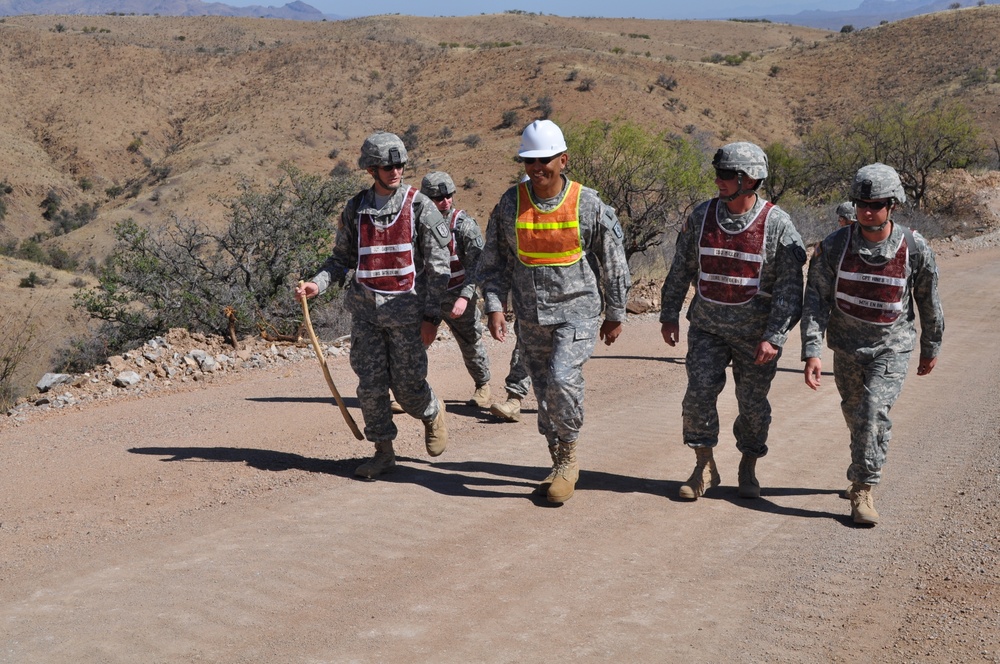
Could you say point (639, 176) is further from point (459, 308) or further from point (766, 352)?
point (766, 352)

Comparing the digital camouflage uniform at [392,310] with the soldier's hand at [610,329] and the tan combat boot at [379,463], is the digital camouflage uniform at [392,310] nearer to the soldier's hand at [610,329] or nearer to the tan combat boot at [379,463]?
the tan combat boot at [379,463]

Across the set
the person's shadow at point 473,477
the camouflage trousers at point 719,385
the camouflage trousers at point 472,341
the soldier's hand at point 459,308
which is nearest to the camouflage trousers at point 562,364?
the soldier's hand at point 459,308

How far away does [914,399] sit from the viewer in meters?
8.87

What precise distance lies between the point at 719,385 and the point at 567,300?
1.00 metres

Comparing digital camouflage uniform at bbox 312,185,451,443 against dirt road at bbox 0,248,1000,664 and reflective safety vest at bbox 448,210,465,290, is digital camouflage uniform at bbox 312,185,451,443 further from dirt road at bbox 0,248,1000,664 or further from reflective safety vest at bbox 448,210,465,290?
reflective safety vest at bbox 448,210,465,290

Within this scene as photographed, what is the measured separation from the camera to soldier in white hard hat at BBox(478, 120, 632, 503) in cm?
556

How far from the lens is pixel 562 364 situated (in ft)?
18.3

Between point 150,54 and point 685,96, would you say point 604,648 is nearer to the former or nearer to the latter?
point 685,96

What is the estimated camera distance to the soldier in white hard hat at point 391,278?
6.00 m

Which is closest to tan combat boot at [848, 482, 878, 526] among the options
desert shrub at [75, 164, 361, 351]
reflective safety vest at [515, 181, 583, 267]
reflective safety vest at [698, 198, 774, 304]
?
reflective safety vest at [698, 198, 774, 304]

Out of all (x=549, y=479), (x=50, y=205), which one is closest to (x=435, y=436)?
(x=549, y=479)

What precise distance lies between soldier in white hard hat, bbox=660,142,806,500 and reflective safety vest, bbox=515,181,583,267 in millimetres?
680

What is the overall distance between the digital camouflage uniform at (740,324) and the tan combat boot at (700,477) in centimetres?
10

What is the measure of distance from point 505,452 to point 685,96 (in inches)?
1955
